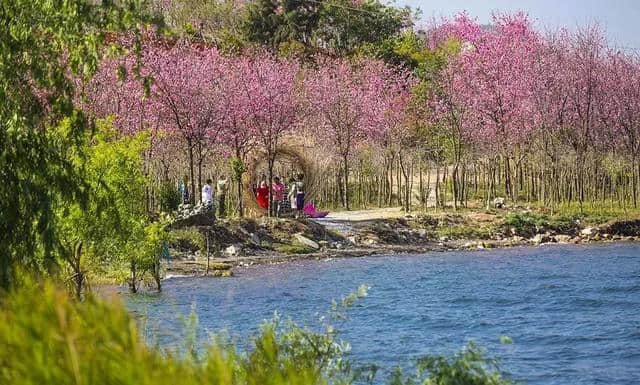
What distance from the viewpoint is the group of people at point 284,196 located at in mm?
42438

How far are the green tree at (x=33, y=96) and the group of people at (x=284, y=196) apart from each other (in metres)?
30.7

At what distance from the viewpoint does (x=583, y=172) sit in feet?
163

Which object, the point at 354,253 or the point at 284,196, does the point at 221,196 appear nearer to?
the point at 284,196

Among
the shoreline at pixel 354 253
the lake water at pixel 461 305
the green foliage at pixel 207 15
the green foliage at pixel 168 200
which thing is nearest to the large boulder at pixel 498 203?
the shoreline at pixel 354 253

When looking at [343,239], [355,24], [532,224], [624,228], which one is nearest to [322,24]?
[355,24]

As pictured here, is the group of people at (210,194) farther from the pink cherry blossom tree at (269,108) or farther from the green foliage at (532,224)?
the green foliage at (532,224)

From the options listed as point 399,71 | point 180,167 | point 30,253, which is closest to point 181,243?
point 180,167

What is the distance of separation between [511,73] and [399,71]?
16.7m

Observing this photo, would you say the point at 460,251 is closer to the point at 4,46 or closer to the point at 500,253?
the point at 500,253

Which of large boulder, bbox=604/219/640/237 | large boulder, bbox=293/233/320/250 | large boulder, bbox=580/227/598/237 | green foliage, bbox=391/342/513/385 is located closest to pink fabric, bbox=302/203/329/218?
large boulder, bbox=293/233/320/250

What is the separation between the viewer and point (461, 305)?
2816cm

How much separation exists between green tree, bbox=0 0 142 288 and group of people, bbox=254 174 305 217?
30662 millimetres

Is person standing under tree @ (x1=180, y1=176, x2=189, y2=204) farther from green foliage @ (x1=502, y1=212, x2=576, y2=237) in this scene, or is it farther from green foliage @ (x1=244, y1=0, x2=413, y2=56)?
green foliage @ (x1=244, y1=0, x2=413, y2=56)

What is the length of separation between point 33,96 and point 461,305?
1835 cm
